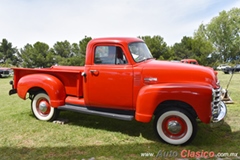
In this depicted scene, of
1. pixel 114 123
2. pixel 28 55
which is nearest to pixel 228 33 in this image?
pixel 28 55

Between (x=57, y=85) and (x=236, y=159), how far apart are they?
3.63m

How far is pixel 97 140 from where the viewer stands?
12.5ft

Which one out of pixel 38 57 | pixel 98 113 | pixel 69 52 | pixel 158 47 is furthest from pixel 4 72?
pixel 158 47

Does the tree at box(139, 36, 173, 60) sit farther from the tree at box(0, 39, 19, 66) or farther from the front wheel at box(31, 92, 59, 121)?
the tree at box(0, 39, 19, 66)

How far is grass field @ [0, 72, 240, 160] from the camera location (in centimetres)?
325

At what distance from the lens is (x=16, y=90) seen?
201 inches

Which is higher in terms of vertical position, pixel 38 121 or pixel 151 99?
pixel 151 99

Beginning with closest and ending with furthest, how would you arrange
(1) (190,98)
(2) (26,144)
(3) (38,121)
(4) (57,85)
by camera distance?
(1) (190,98), (2) (26,144), (4) (57,85), (3) (38,121)

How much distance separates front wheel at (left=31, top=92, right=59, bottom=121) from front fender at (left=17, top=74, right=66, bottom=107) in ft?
1.00

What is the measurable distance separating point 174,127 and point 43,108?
3.11m

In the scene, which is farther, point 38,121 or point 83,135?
point 38,121

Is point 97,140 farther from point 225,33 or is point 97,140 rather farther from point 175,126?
point 225,33

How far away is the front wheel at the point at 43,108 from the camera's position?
4.79 metres

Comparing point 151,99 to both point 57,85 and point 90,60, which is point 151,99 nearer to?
point 90,60
